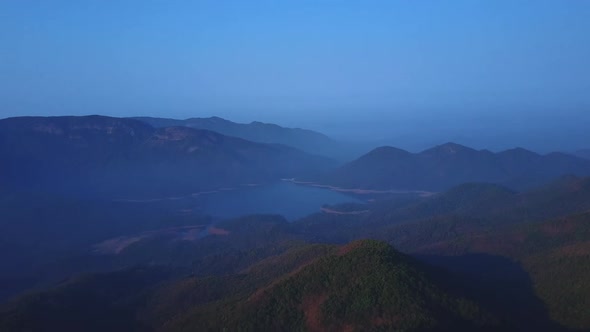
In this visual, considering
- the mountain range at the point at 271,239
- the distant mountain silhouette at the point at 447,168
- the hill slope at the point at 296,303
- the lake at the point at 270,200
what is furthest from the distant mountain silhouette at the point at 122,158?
the hill slope at the point at 296,303

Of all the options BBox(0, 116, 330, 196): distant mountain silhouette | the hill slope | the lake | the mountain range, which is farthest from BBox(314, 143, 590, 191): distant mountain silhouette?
the hill slope

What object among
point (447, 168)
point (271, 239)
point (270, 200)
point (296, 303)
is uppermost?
point (447, 168)

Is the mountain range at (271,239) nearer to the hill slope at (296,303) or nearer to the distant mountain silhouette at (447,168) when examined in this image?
the hill slope at (296,303)

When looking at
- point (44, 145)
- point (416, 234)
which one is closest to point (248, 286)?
point (416, 234)

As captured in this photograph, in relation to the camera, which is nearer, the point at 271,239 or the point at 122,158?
the point at 271,239

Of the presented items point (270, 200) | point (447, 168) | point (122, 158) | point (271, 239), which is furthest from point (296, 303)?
point (122, 158)

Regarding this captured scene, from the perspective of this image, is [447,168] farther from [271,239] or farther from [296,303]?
[296,303]
